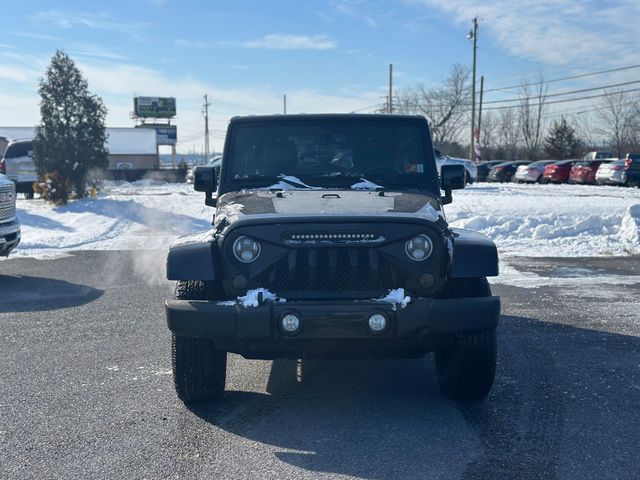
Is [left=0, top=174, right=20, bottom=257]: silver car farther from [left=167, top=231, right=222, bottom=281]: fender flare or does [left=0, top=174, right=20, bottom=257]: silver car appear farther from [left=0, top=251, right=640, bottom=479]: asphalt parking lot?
[left=167, top=231, right=222, bottom=281]: fender flare

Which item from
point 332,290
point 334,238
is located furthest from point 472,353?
point 334,238

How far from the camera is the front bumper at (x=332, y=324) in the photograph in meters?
3.98

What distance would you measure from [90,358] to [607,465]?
3990 mm

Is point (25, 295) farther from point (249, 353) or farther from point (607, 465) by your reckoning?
point (607, 465)

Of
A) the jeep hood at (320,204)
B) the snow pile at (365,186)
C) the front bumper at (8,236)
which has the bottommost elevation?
the front bumper at (8,236)

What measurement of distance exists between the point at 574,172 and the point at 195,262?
3467 cm

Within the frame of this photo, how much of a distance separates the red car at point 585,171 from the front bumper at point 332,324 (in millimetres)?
33230

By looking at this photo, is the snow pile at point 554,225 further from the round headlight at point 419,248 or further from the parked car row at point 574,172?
the parked car row at point 574,172

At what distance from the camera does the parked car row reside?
30.8 metres

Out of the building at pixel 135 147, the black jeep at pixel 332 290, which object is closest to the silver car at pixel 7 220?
the black jeep at pixel 332 290

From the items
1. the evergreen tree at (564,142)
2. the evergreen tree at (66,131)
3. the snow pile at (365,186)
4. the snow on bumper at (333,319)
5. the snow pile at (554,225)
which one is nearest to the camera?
the snow on bumper at (333,319)

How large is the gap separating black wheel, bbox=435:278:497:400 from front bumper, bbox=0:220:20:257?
22.9 ft

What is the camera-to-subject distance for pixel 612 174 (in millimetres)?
31562

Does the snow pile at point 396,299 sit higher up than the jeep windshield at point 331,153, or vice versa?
the jeep windshield at point 331,153
